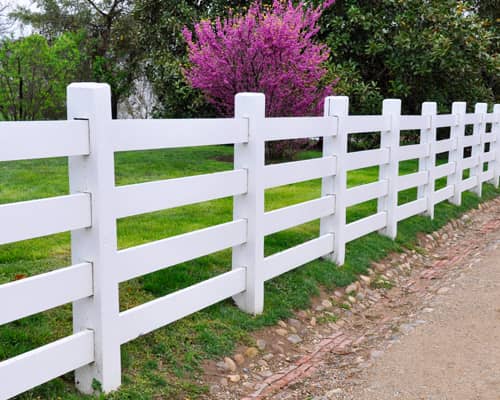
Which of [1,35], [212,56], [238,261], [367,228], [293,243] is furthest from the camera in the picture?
[1,35]

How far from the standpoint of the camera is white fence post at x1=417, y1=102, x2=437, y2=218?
8.53 metres

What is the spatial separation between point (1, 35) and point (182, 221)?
57.6 feet

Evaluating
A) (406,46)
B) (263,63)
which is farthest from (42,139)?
(406,46)

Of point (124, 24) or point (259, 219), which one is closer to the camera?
point (259, 219)

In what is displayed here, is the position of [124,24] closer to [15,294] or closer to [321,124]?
[321,124]

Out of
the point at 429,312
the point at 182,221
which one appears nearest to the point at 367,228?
the point at 429,312

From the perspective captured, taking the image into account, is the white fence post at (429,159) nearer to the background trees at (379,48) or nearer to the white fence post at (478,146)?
the white fence post at (478,146)

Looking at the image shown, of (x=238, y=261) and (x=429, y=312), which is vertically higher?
(x=238, y=261)

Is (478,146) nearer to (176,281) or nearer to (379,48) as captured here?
(379,48)

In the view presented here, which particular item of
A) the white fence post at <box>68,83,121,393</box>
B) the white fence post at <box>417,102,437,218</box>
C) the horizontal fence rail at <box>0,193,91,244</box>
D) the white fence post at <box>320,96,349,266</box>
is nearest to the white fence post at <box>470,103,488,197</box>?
the white fence post at <box>417,102,437,218</box>

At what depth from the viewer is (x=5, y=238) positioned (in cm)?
285

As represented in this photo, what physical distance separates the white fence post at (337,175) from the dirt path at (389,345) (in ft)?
1.80

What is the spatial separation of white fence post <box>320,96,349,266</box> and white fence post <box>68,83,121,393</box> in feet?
9.75

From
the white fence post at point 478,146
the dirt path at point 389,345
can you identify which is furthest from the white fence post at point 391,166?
the white fence post at point 478,146
